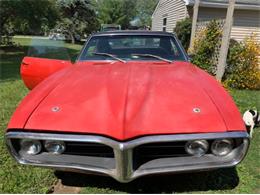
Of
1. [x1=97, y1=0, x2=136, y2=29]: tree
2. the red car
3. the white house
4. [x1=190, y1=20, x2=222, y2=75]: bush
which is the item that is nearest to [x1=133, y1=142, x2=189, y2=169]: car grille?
the red car

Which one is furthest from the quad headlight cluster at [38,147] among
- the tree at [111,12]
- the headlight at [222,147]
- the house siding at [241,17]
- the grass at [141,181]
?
the tree at [111,12]

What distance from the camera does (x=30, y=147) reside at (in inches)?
114

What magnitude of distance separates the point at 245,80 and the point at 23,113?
6.74m

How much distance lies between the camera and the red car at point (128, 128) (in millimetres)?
2637

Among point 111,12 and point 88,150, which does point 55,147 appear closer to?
point 88,150

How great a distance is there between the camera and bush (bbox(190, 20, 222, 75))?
8.92 metres

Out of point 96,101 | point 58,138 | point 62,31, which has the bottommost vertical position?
point 62,31

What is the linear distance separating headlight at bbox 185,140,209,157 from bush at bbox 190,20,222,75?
251 inches

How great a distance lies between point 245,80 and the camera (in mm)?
8516

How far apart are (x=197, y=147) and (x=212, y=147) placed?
124 millimetres

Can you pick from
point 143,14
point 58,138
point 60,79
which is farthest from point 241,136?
point 143,14

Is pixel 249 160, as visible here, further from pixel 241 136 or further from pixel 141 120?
pixel 141 120

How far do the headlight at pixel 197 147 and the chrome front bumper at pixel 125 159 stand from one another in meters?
0.04

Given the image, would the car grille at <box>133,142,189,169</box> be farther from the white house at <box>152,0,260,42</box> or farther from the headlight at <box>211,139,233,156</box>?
the white house at <box>152,0,260,42</box>
